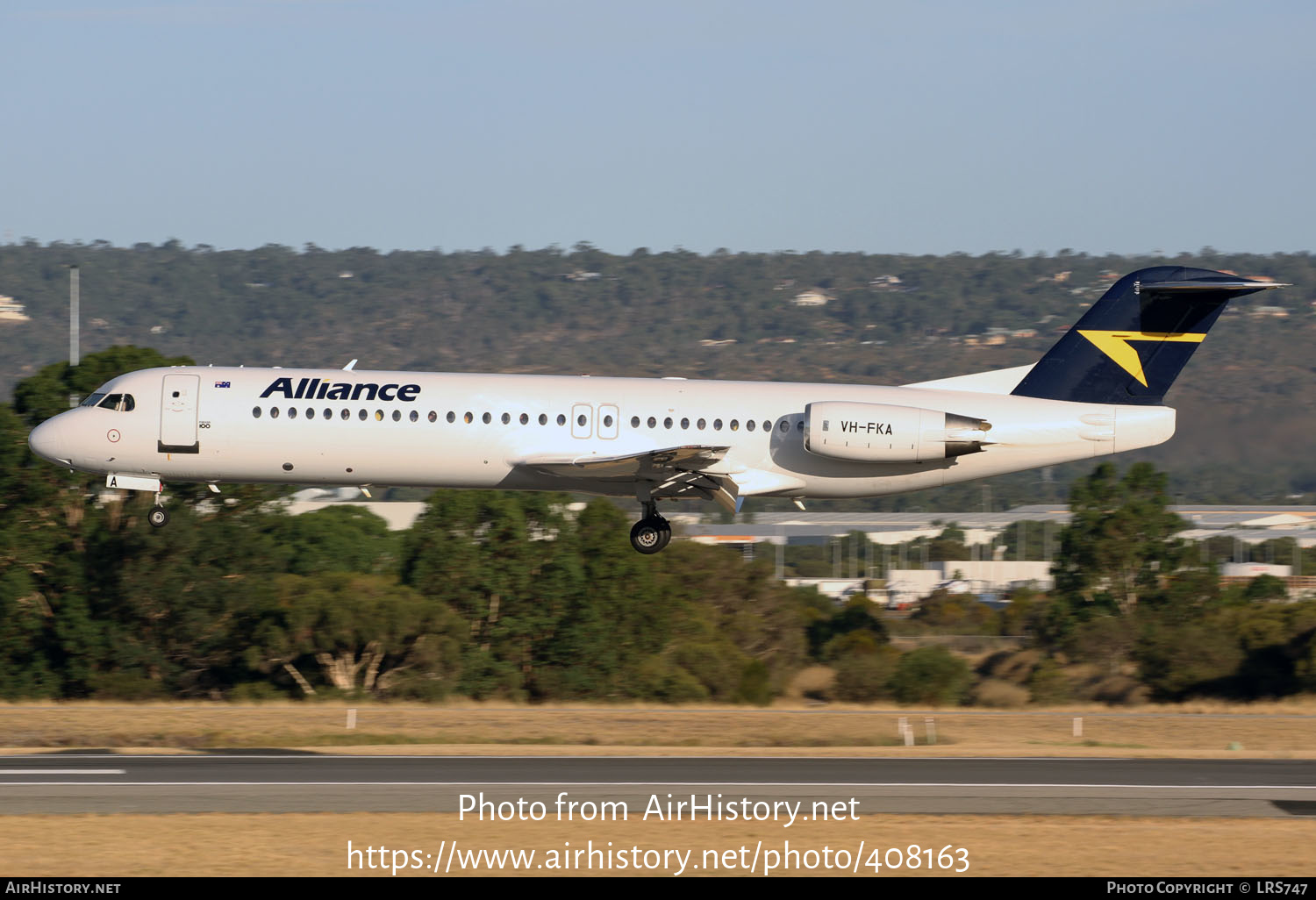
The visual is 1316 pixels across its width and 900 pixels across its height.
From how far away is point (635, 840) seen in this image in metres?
16.1

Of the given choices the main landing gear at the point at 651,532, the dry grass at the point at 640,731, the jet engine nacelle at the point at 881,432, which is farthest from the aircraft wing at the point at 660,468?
the dry grass at the point at 640,731

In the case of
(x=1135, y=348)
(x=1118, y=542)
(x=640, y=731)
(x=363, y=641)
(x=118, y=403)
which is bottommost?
(x=363, y=641)

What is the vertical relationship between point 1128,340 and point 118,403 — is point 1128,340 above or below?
above

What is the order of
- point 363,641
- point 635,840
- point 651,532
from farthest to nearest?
1. point 363,641
2. point 651,532
3. point 635,840

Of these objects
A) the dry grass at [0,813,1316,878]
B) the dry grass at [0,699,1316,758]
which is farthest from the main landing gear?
the dry grass at [0,813,1316,878]

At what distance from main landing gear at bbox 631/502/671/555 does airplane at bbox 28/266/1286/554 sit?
36 mm

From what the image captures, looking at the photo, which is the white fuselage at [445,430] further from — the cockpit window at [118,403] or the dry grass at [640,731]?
the dry grass at [640,731]

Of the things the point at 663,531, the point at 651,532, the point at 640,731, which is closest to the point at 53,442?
the point at 651,532

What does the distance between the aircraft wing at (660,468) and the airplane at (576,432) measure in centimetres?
4

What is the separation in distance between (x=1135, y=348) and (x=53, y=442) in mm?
19982

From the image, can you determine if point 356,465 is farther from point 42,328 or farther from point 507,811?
point 42,328

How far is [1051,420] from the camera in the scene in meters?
27.3

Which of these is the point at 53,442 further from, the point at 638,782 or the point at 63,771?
the point at 638,782

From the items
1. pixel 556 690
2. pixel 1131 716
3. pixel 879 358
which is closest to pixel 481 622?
pixel 556 690
